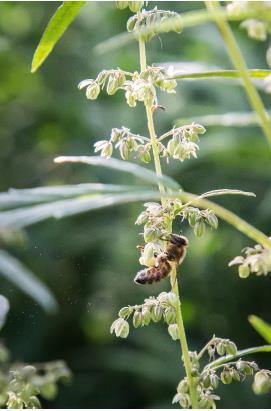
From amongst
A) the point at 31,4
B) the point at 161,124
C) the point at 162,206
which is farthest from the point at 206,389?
the point at 31,4

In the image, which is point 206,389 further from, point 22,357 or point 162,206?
point 22,357

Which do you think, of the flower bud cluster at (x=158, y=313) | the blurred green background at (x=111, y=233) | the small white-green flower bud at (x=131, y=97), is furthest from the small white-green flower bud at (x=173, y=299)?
the blurred green background at (x=111, y=233)

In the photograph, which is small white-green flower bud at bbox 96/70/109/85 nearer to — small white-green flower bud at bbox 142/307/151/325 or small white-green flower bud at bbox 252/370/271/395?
small white-green flower bud at bbox 142/307/151/325

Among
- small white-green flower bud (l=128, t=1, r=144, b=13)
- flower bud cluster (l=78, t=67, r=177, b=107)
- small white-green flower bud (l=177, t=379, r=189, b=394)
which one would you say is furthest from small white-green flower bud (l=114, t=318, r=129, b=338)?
small white-green flower bud (l=128, t=1, r=144, b=13)

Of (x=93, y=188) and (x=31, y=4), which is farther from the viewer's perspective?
(x=31, y=4)

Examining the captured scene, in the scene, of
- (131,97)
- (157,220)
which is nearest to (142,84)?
(131,97)

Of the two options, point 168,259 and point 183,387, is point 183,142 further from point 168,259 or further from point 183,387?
point 183,387
